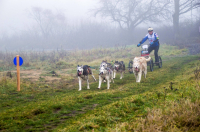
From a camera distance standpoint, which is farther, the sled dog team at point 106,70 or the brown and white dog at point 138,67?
the brown and white dog at point 138,67

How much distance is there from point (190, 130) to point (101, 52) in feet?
73.8

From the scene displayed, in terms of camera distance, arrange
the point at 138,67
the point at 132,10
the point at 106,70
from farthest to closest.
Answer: the point at 132,10 < the point at 138,67 < the point at 106,70

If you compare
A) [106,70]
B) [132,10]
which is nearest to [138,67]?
[106,70]

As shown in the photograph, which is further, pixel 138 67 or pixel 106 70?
pixel 138 67

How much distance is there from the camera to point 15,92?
334 inches

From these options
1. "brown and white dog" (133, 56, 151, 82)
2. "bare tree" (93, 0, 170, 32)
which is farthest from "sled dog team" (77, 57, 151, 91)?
"bare tree" (93, 0, 170, 32)

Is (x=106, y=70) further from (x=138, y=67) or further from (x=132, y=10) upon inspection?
(x=132, y=10)

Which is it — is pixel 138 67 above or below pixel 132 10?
below

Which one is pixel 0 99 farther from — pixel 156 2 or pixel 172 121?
pixel 156 2

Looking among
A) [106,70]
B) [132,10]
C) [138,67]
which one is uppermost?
[132,10]

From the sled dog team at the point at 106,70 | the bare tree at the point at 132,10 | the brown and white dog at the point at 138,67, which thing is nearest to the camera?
the sled dog team at the point at 106,70

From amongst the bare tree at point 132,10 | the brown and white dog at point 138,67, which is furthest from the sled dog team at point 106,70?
the bare tree at point 132,10

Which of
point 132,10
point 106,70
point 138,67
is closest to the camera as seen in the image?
point 106,70

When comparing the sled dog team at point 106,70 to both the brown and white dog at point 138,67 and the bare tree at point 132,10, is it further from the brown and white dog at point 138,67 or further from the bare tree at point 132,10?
the bare tree at point 132,10
